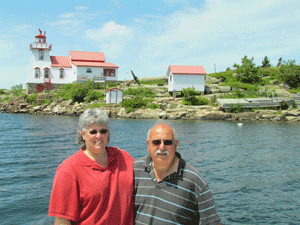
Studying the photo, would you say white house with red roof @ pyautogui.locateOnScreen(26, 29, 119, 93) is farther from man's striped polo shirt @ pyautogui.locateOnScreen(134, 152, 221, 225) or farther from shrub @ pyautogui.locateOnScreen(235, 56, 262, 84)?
man's striped polo shirt @ pyautogui.locateOnScreen(134, 152, 221, 225)

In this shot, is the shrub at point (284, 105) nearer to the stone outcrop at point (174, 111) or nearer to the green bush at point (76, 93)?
the stone outcrop at point (174, 111)

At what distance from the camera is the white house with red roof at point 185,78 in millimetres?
55500

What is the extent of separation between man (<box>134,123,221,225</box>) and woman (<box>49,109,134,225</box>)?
0.16 m

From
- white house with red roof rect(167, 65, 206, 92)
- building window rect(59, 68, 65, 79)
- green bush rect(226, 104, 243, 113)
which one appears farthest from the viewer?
building window rect(59, 68, 65, 79)

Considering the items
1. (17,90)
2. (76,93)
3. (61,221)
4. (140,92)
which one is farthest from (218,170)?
(17,90)

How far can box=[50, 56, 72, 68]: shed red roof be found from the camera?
67.0m

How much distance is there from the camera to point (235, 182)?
14.3 metres

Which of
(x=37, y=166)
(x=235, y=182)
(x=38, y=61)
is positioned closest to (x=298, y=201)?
(x=235, y=182)

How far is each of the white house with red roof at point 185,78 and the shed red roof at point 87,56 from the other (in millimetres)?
19792

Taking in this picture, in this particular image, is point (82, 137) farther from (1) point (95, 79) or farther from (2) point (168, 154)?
(1) point (95, 79)

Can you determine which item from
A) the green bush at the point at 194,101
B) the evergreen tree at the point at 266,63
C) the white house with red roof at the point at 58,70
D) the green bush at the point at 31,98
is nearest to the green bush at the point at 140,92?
the green bush at the point at 194,101

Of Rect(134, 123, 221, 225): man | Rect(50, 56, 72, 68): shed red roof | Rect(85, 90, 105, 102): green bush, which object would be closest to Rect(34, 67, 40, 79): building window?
Rect(50, 56, 72, 68): shed red roof

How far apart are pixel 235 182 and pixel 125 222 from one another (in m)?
11.6

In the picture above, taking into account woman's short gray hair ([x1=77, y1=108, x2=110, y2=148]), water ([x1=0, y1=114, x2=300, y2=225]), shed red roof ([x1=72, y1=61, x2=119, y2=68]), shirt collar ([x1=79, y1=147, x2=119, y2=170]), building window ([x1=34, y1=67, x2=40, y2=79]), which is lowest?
water ([x1=0, y1=114, x2=300, y2=225])
